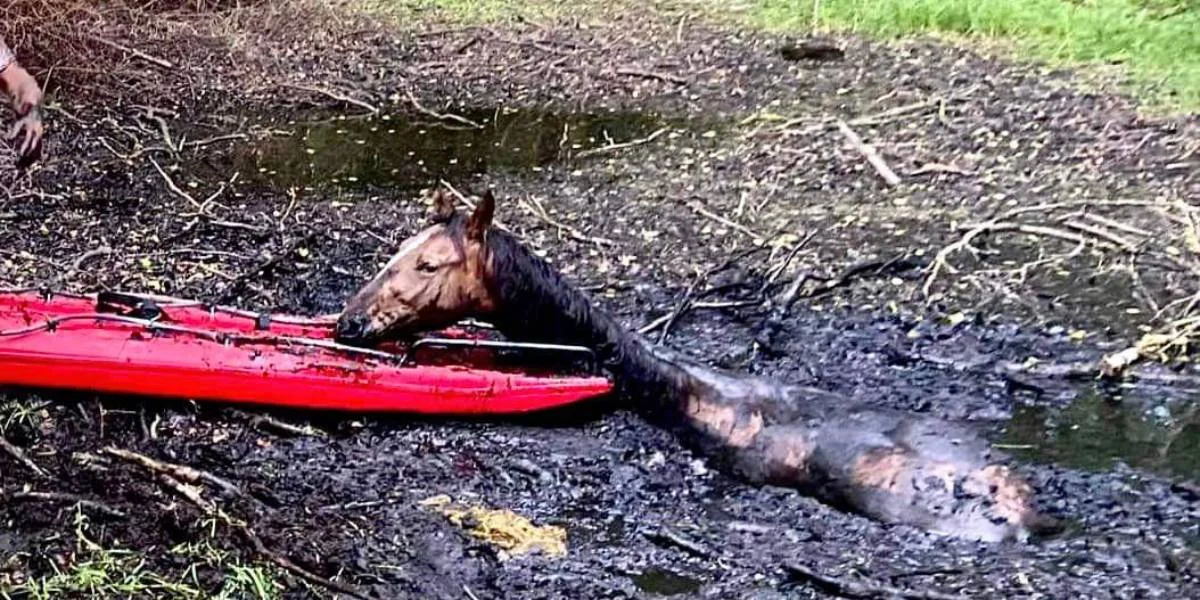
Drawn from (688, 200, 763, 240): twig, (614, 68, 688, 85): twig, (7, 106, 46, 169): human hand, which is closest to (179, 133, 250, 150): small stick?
(614, 68, 688, 85): twig

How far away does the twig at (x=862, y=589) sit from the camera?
179 inches

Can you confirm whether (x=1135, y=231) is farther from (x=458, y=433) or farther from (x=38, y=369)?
(x=38, y=369)

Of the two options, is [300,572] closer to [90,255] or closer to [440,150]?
[90,255]

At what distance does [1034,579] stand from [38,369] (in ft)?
11.9

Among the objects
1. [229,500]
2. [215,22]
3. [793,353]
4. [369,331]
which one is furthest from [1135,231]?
[215,22]

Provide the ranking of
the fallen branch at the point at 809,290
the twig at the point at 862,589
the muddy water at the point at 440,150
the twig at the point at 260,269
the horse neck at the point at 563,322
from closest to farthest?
the twig at the point at 862,589, the horse neck at the point at 563,322, the fallen branch at the point at 809,290, the twig at the point at 260,269, the muddy water at the point at 440,150

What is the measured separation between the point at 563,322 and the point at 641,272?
5.91 ft

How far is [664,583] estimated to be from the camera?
4.81m

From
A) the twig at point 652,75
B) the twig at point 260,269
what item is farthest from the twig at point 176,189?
the twig at point 652,75

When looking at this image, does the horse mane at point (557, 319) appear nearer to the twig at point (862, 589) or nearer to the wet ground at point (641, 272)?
the wet ground at point (641, 272)

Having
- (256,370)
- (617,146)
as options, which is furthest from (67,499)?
(617,146)

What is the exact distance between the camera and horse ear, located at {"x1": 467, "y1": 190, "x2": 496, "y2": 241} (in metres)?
5.51

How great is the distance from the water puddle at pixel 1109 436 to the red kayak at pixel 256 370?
163cm

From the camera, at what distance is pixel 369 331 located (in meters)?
5.74
